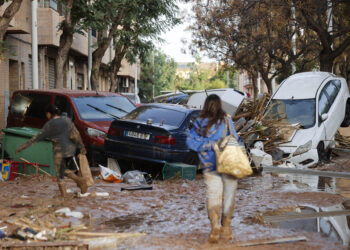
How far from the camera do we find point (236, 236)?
269 inches

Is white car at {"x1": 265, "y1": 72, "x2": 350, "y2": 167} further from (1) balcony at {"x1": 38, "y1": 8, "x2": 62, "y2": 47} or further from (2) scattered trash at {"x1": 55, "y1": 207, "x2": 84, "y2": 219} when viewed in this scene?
(1) balcony at {"x1": 38, "y1": 8, "x2": 62, "y2": 47}

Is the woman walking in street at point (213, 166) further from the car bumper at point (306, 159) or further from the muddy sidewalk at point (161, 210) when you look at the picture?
the car bumper at point (306, 159)

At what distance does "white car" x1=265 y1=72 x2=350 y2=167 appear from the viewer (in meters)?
15.3

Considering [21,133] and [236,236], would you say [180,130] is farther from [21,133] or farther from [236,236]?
[236,236]

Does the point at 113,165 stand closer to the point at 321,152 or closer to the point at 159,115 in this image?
the point at 159,115

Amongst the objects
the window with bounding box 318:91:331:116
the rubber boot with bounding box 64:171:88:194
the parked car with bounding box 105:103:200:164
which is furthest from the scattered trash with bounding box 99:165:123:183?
the window with bounding box 318:91:331:116

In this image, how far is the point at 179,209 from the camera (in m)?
8.76

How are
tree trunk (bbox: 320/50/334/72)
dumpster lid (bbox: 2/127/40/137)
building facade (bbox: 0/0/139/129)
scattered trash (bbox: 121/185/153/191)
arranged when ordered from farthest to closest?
building facade (bbox: 0/0/139/129) < tree trunk (bbox: 320/50/334/72) < dumpster lid (bbox: 2/127/40/137) < scattered trash (bbox: 121/185/153/191)

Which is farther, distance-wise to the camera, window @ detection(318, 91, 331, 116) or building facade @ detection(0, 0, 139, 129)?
building facade @ detection(0, 0, 139, 129)

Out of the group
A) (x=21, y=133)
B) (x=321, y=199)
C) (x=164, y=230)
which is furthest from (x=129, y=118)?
(x=164, y=230)

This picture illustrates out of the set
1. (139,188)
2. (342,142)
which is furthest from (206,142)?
(342,142)

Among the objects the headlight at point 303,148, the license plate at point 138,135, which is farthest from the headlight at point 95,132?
the headlight at point 303,148

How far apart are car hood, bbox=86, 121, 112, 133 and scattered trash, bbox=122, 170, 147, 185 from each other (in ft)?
6.07

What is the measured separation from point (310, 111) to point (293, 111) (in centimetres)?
55
